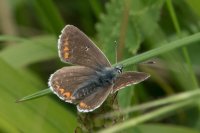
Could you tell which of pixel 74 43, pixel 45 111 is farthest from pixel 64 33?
pixel 45 111

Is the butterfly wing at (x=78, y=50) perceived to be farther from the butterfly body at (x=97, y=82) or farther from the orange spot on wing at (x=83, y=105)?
the orange spot on wing at (x=83, y=105)

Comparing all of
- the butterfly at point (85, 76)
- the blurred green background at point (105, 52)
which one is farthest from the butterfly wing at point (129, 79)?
the blurred green background at point (105, 52)

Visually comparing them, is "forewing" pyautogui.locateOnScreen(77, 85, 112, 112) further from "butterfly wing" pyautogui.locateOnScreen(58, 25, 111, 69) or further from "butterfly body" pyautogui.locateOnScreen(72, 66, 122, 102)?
"butterfly wing" pyautogui.locateOnScreen(58, 25, 111, 69)

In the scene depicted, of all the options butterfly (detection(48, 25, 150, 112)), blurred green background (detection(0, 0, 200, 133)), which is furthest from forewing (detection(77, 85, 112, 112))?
blurred green background (detection(0, 0, 200, 133))

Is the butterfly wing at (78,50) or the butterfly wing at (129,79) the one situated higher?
the butterfly wing at (78,50)

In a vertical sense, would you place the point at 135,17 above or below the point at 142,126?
above

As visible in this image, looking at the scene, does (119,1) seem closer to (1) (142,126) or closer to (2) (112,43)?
(2) (112,43)
